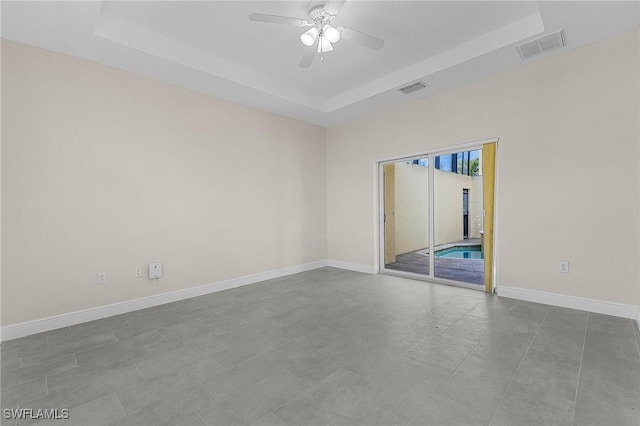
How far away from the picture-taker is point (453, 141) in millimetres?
4359

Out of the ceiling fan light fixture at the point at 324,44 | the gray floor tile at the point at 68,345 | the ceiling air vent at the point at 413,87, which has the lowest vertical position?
the gray floor tile at the point at 68,345

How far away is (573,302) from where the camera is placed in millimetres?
3338

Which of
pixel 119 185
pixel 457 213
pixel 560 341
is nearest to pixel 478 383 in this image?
pixel 560 341

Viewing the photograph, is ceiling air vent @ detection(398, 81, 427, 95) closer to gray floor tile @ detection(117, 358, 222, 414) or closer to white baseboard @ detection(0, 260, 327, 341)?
white baseboard @ detection(0, 260, 327, 341)

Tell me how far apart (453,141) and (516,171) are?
98 cm

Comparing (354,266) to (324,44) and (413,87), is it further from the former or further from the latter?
(324,44)

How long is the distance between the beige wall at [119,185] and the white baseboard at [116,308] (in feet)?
0.22

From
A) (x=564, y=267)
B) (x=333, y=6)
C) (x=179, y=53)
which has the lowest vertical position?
(x=564, y=267)

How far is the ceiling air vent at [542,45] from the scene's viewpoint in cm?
306

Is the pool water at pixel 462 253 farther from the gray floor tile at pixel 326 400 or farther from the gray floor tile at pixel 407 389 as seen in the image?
the gray floor tile at pixel 326 400

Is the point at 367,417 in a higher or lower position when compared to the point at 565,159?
lower

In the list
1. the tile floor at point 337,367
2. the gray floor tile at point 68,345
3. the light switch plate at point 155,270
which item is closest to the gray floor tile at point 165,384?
the tile floor at point 337,367

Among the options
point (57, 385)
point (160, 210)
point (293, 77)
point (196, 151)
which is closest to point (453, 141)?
point (293, 77)

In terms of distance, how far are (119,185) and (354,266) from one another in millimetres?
4111
